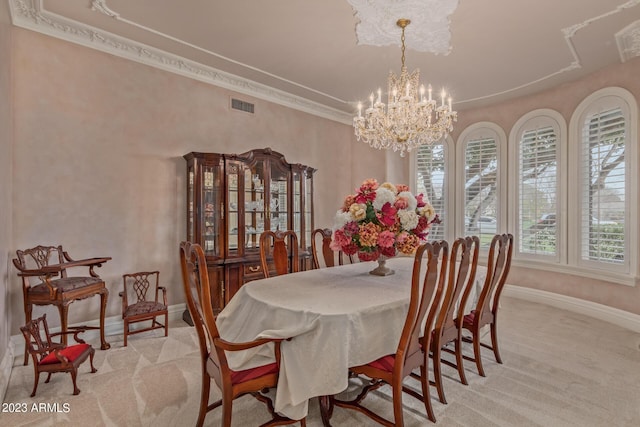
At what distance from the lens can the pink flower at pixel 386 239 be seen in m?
2.28

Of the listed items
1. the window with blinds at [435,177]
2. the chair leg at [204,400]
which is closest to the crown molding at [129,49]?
the window with blinds at [435,177]

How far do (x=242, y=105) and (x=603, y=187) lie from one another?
469cm

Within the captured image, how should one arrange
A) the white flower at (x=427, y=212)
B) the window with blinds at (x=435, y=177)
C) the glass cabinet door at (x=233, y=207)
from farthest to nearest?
the window with blinds at (x=435, y=177) → the glass cabinet door at (x=233, y=207) → the white flower at (x=427, y=212)

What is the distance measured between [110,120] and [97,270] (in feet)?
5.05

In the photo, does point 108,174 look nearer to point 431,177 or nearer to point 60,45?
point 60,45

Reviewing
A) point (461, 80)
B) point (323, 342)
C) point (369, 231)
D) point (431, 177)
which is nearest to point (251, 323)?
point (323, 342)

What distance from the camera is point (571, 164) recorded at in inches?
172

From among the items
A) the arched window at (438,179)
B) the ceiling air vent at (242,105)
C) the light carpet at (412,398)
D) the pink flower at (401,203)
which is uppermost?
the ceiling air vent at (242,105)

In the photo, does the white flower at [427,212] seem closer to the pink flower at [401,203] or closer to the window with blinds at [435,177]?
the pink flower at [401,203]

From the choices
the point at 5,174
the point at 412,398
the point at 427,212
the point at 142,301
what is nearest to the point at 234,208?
the point at 142,301

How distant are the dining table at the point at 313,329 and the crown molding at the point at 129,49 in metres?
2.93

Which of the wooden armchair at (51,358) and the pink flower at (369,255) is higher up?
the pink flower at (369,255)

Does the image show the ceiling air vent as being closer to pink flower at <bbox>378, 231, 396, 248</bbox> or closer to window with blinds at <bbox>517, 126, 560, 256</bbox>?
pink flower at <bbox>378, 231, 396, 248</bbox>

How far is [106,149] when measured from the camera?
10.9ft
